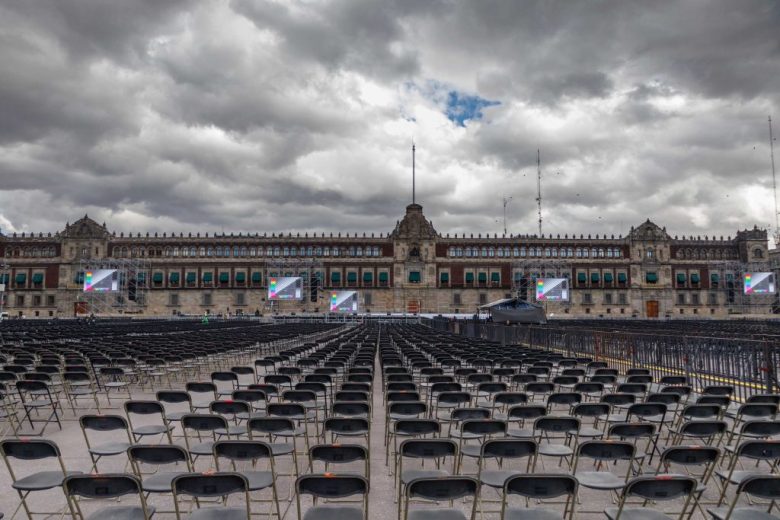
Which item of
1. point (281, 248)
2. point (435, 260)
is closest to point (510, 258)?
point (435, 260)

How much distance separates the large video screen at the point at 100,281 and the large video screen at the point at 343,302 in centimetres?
1889

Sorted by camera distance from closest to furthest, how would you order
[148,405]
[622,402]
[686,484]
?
[686,484]
[148,405]
[622,402]

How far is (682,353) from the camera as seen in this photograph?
12.2 meters

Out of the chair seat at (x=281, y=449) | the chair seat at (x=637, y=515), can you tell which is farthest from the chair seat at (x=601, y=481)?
the chair seat at (x=281, y=449)

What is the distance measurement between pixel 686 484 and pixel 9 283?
7196 cm

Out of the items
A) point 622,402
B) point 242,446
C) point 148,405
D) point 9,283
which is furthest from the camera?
point 9,283

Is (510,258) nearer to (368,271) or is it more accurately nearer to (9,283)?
(368,271)

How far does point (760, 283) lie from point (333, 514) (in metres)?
55.6

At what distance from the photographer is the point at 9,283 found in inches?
2387

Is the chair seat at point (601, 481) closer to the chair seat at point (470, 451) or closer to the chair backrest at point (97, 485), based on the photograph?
the chair seat at point (470, 451)

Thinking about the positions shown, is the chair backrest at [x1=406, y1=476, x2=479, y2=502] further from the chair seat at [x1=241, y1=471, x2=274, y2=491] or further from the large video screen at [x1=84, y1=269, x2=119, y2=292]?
the large video screen at [x1=84, y1=269, x2=119, y2=292]

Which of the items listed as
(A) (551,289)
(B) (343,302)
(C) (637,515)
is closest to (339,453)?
(C) (637,515)

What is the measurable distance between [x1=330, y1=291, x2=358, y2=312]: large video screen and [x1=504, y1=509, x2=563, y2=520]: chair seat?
43.4 meters

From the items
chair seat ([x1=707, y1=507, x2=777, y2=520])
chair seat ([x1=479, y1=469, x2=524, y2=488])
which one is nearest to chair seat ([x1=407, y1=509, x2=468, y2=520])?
chair seat ([x1=479, y1=469, x2=524, y2=488])
